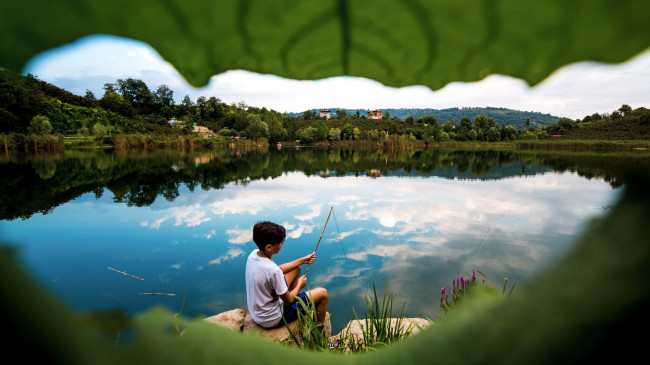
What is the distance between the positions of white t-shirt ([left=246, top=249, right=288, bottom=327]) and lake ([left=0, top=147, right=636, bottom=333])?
796 millimetres

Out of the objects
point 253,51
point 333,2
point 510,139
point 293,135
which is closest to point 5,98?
point 253,51

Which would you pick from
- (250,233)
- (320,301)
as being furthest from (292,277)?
(250,233)

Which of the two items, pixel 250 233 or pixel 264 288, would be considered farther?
pixel 250 233

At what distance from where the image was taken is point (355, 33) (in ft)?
1.21

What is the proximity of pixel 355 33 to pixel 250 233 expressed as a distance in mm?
6902

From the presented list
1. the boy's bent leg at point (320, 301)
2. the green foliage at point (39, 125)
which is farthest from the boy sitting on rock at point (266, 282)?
the green foliage at point (39, 125)

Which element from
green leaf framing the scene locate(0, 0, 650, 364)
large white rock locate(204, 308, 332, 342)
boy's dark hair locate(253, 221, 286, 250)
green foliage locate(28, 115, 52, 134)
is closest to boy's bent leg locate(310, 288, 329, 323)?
large white rock locate(204, 308, 332, 342)

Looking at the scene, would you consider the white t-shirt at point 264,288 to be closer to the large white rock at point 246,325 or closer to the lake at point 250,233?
the large white rock at point 246,325

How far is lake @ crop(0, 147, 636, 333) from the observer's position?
4203 millimetres

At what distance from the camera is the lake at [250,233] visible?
4.20m

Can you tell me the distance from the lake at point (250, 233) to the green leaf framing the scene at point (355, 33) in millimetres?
156

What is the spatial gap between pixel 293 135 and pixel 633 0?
1984 inches

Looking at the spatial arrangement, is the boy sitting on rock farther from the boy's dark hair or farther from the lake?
the lake

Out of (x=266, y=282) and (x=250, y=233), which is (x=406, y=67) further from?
(x=250, y=233)
